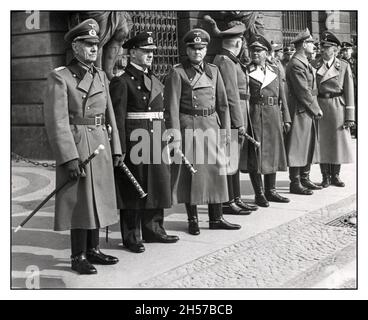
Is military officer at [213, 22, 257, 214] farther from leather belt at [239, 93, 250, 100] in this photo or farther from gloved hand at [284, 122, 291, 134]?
gloved hand at [284, 122, 291, 134]

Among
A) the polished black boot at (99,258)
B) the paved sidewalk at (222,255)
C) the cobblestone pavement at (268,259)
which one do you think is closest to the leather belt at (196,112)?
the paved sidewalk at (222,255)

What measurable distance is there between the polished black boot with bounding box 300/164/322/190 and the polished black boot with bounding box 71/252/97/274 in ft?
13.8

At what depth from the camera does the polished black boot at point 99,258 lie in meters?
5.12

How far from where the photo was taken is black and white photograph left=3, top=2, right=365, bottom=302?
4812mm

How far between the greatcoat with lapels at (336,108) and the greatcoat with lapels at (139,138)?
3.57m

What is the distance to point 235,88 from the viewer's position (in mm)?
6445

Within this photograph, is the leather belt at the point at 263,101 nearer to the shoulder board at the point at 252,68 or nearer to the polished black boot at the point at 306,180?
the shoulder board at the point at 252,68

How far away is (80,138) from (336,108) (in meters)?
4.64

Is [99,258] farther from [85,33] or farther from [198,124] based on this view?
[85,33]

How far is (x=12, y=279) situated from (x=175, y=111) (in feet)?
7.18
